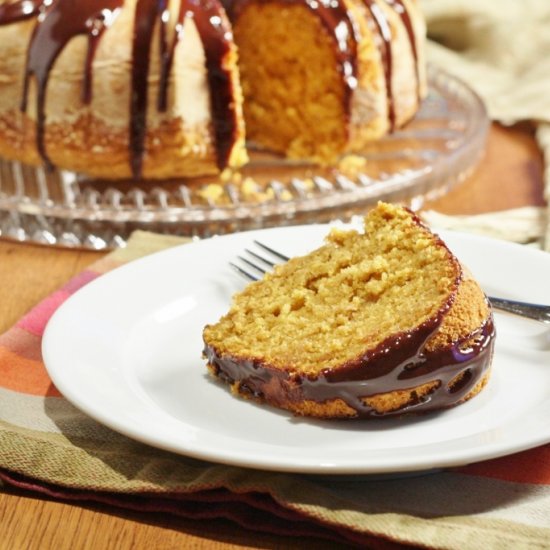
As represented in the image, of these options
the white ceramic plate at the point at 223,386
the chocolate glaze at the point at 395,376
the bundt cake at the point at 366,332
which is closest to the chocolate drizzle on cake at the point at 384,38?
the white ceramic plate at the point at 223,386

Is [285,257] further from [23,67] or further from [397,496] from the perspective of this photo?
[23,67]

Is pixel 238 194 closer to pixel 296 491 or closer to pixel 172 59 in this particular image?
pixel 172 59

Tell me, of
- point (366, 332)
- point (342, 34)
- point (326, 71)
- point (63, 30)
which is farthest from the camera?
point (326, 71)

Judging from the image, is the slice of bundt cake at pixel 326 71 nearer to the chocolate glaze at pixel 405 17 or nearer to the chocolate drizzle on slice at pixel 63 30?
the chocolate glaze at pixel 405 17

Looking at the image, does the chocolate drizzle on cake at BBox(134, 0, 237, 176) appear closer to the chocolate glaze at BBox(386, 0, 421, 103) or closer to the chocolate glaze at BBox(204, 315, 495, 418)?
the chocolate glaze at BBox(386, 0, 421, 103)

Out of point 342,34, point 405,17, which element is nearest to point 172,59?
point 342,34
